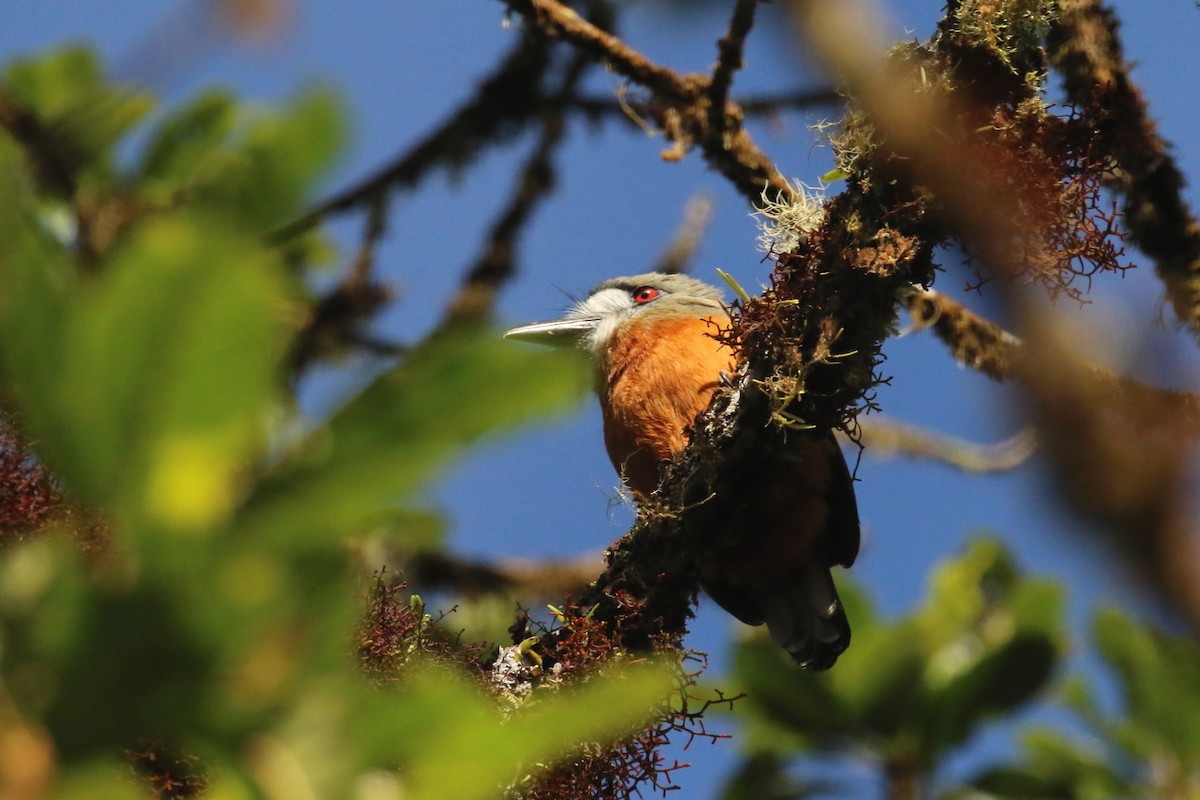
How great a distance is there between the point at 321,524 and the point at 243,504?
7 cm

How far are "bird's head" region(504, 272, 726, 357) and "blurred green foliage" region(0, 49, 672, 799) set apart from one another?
13.3ft

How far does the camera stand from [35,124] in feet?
16.2

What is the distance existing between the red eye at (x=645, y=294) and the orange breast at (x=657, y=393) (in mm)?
700

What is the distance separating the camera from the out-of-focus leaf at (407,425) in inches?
35.0

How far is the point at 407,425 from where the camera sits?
91cm

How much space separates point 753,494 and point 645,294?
1.91 meters

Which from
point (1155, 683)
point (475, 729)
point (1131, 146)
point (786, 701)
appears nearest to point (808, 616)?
point (786, 701)

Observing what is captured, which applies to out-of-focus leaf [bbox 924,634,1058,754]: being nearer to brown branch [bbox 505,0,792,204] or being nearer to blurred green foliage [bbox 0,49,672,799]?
brown branch [bbox 505,0,792,204]

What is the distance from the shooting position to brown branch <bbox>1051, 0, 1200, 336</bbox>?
3676 mm

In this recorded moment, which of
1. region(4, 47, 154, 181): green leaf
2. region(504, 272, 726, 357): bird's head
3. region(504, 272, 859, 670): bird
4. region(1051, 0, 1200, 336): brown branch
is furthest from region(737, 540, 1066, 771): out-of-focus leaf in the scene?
region(4, 47, 154, 181): green leaf

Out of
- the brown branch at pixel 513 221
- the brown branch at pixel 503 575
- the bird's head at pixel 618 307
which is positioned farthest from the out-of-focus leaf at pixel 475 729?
the brown branch at pixel 513 221

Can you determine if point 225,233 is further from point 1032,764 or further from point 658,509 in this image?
point 1032,764

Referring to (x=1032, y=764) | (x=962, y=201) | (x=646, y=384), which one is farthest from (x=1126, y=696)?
(x=962, y=201)

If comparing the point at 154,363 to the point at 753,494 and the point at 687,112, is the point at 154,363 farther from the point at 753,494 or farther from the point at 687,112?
the point at 687,112
